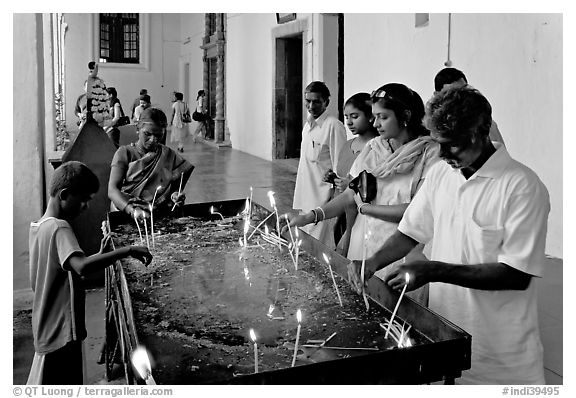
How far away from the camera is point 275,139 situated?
39.6 feet

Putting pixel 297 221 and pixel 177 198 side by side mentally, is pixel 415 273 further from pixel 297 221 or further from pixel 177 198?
pixel 177 198

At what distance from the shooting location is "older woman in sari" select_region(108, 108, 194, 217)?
129 inches

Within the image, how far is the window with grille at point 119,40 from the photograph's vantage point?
19281 mm

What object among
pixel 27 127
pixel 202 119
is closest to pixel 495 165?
pixel 27 127

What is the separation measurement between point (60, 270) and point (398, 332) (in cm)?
129

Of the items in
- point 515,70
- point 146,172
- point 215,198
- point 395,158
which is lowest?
point 215,198

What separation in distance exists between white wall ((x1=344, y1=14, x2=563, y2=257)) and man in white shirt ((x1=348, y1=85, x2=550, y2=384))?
334 centimetres

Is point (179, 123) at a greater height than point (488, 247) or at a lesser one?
greater

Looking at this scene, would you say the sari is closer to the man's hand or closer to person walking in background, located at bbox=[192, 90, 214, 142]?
the man's hand

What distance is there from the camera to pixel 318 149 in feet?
14.7

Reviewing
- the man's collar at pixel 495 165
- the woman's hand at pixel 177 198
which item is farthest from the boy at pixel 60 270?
the man's collar at pixel 495 165
